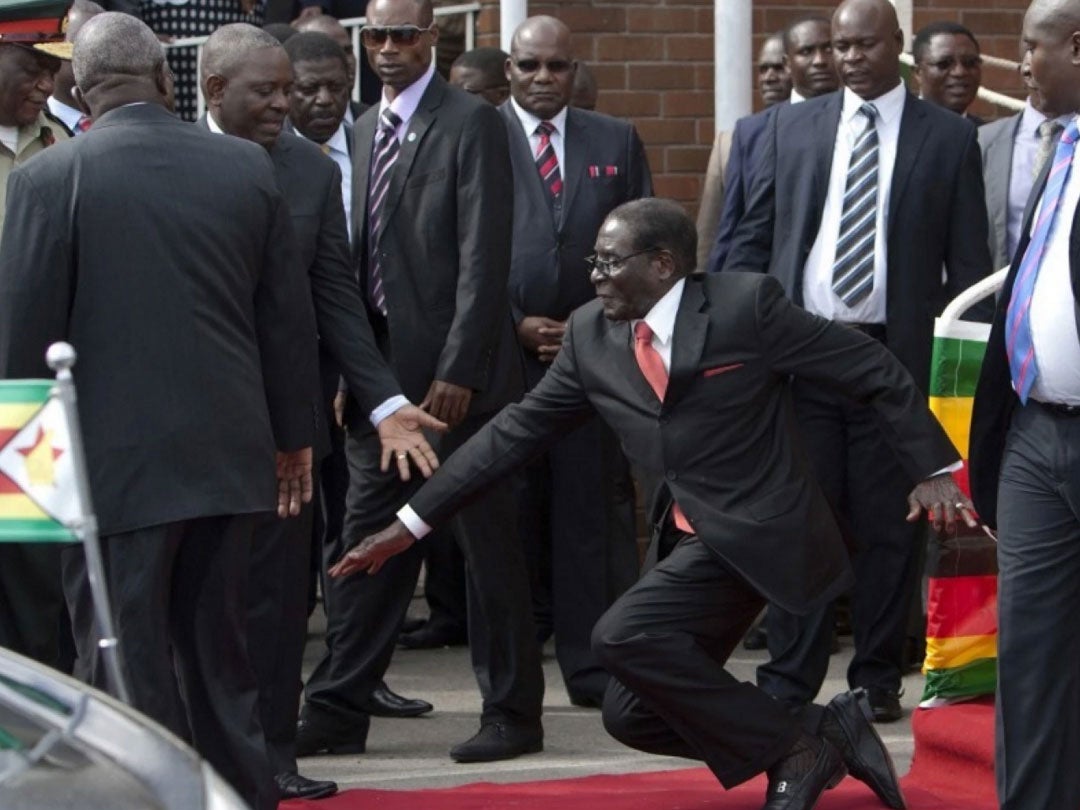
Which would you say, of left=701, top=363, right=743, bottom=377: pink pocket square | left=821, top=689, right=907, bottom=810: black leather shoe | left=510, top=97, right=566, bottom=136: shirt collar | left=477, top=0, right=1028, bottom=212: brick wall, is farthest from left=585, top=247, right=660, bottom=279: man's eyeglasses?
left=477, top=0, right=1028, bottom=212: brick wall

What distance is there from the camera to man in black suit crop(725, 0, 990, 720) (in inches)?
328

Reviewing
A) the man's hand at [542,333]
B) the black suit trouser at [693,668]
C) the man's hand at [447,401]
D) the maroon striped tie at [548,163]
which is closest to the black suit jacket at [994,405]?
the black suit trouser at [693,668]

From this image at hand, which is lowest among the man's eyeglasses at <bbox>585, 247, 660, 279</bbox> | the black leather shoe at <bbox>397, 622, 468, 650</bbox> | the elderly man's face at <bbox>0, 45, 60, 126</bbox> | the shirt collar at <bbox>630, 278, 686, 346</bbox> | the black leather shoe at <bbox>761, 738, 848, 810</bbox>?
the black leather shoe at <bbox>397, 622, 468, 650</bbox>

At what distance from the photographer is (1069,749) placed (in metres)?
6.08

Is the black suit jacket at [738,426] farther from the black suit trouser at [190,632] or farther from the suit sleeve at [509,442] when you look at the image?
the black suit trouser at [190,632]

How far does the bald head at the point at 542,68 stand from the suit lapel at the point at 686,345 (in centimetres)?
211

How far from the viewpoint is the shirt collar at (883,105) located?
27.9 ft

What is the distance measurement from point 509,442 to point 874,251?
189 centimetres

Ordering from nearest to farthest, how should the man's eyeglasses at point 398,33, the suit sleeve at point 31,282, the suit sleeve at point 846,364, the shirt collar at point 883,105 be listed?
the suit sleeve at point 31,282 < the suit sleeve at point 846,364 < the man's eyeglasses at point 398,33 < the shirt collar at point 883,105

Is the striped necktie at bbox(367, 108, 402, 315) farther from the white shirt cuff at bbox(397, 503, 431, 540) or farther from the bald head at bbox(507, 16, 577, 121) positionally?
the white shirt cuff at bbox(397, 503, 431, 540)

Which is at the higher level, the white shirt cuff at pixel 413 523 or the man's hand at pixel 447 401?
the man's hand at pixel 447 401

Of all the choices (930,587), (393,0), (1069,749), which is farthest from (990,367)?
(393,0)

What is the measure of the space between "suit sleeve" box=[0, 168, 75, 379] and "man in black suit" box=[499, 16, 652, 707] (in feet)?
10.1

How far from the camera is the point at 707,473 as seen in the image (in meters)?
6.85
